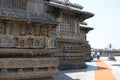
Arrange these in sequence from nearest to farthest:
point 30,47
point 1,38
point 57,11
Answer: point 1,38, point 30,47, point 57,11

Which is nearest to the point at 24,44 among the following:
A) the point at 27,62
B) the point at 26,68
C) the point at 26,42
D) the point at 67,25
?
the point at 26,42

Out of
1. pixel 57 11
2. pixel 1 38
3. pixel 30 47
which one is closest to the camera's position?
pixel 1 38

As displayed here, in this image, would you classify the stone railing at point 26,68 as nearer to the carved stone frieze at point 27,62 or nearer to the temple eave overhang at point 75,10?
the carved stone frieze at point 27,62

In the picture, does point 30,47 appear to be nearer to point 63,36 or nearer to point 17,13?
point 17,13

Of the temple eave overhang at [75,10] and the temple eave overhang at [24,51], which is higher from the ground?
the temple eave overhang at [75,10]

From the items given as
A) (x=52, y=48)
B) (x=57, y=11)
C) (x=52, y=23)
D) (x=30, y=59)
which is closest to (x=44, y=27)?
(x=52, y=23)

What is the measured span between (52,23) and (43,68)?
2466 millimetres

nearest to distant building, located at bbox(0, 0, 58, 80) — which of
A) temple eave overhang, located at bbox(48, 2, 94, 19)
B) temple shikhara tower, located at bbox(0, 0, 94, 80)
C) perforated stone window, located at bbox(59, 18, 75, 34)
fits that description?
temple shikhara tower, located at bbox(0, 0, 94, 80)

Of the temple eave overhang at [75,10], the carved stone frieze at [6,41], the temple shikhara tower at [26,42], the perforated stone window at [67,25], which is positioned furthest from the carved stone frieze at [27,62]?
the perforated stone window at [67,25]

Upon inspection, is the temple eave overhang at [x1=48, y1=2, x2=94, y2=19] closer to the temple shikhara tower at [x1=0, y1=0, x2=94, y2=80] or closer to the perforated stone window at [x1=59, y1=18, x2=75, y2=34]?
the perforated stone window at [x1=59, y1=18, x2=75, y2=34]

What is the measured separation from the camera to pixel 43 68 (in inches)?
455

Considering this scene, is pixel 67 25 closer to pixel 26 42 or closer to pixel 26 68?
pixel 26 42

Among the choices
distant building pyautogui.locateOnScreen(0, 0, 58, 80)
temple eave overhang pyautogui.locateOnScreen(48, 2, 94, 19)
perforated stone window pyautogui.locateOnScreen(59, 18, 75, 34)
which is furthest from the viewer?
perforated stone window pyautogui.locateOnScreen(59, 18, 75, 34)

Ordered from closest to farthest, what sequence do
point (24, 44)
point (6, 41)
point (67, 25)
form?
point (6, 41) → point (24, 44) → point (67, 25)
